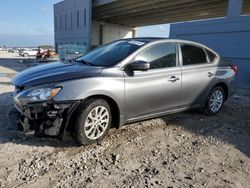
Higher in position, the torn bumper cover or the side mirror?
the side mirror

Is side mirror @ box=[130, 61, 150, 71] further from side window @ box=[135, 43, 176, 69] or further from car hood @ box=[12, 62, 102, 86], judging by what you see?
car hood @ box=[12, 62, 102, 86]

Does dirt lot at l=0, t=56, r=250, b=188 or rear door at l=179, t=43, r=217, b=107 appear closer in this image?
dirt lot at l=0, t=56, r=250, b=188

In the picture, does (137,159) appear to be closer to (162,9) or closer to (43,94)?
(43,94)

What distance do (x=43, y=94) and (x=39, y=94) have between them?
0.06 metres

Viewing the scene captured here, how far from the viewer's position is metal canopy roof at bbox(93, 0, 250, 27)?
2457 cm

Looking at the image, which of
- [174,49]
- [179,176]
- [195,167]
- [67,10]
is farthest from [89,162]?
[67,10]

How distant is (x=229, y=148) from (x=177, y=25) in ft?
36.0

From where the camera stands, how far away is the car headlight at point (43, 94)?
361cm

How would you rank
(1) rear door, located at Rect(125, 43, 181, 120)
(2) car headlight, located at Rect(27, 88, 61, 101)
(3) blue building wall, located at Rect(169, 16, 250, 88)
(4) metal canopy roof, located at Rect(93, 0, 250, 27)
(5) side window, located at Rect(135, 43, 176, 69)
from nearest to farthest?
(2) car headlight, located at Rect(27, 88, 61, 101) → (1) rear door, located at Rect(125, 43, 181, 120) → (5) side window, located at Rect(135, 43, 176, 69) → (3) blue building wall, located at Rect(169, 16, 250, 88) → (4) metal canopy roof, located at Rect(93, 0, 250, 27)

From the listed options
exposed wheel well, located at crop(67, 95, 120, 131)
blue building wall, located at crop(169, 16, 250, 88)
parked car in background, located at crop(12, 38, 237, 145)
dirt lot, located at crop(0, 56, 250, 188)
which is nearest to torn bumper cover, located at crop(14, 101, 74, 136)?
parked car in background, located at crop(12, 38, 237, 145)

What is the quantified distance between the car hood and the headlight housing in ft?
0.45

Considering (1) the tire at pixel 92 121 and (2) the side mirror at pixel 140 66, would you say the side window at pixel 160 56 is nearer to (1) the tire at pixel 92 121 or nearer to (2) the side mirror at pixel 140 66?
(2) the side mirror at pixel 140 66

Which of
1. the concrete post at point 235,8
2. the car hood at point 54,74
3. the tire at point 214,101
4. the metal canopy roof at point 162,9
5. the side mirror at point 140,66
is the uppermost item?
the metal canopy roof at point 162,9

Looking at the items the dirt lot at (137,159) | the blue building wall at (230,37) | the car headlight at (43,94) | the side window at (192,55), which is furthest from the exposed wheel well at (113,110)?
the blue building wall at (230,37)
